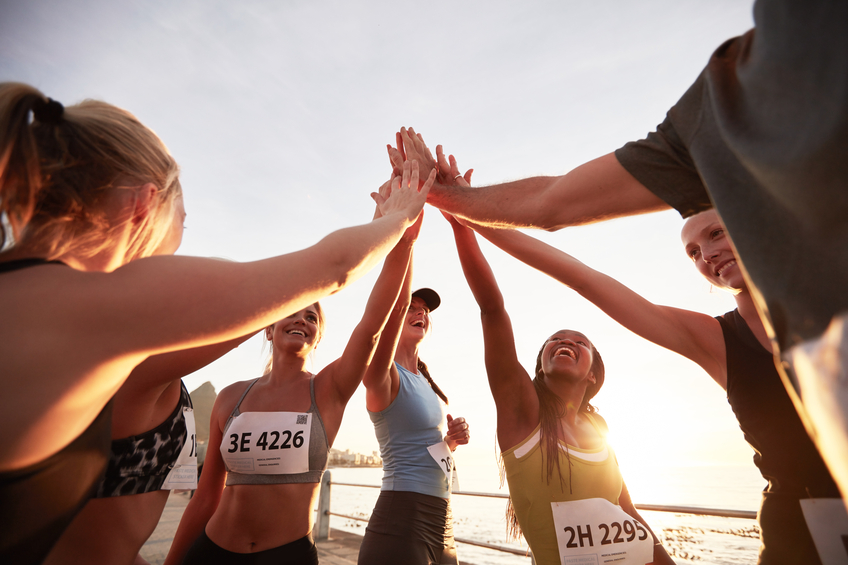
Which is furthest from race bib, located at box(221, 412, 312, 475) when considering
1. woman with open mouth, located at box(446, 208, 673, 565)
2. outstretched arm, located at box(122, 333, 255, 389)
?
woman with open mouth, located at box(446, 208, 673, 565)

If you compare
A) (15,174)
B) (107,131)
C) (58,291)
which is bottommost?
(58,291)

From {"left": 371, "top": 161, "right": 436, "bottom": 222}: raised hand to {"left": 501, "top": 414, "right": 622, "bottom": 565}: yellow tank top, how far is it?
1375 mm

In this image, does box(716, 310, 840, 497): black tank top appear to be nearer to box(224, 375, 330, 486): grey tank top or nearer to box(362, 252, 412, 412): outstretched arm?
box(362, 252, 412, 412): outstretched arm

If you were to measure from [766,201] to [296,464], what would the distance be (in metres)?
2.66

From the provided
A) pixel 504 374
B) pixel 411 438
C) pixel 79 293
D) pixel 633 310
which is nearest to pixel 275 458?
pixel 411 438

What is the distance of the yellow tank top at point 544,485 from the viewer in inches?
82.0

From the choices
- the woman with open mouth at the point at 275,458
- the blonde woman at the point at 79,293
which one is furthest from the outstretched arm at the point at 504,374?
the blonde woman at the point at 79,293

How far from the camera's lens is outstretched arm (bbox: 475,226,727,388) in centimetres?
195

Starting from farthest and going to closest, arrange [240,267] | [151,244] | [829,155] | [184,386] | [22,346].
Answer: [184,386] → [151,244] → [240,267] → [22,346] → [829,155]

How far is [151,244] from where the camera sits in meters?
1.36

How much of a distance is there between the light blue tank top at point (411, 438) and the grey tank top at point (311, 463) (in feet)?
1.38

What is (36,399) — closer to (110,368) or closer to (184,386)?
(110,368)

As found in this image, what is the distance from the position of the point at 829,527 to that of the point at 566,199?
139 cm

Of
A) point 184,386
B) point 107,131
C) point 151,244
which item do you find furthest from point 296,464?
point 107,131
